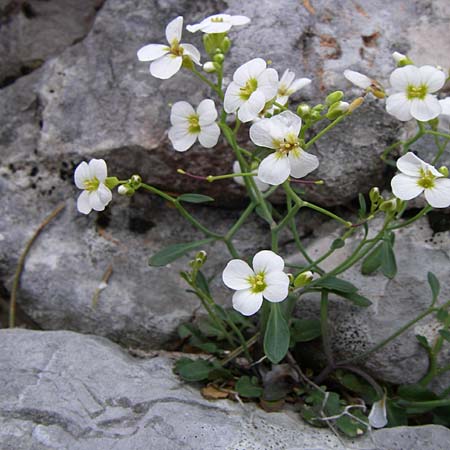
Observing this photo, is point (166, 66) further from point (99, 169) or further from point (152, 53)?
point (99, 169)

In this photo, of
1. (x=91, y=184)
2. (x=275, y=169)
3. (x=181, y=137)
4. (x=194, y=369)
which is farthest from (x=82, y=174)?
(x=194, y=369)

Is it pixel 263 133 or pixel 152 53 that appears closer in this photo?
pixel 263 133

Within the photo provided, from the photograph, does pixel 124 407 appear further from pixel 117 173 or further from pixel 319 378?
pixel 117 173

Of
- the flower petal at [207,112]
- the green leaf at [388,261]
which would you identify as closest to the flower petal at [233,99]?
the flower petal at [207,112]

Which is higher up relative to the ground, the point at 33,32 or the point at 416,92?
the point at 416,92

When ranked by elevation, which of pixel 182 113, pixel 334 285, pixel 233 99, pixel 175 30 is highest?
pixel 175 30

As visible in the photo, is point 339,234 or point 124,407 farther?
point 339,234

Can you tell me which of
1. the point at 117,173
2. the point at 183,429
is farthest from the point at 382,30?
the point at 183,429
